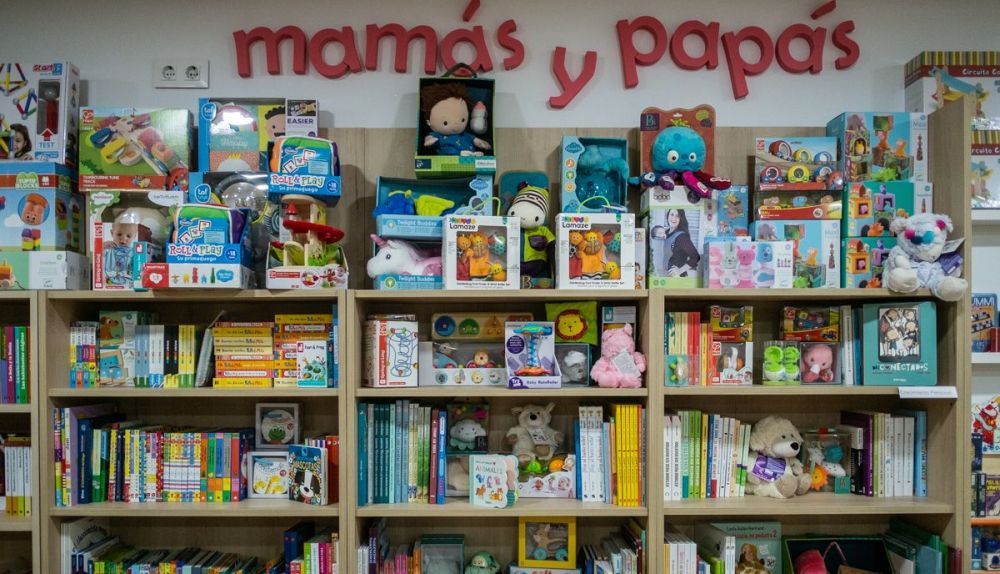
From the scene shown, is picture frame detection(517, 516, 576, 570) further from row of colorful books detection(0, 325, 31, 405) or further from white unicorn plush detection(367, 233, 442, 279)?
row of colorful books detection(0, 325, 31, 405)

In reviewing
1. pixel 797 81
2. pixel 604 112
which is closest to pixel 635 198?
pixel 604 112

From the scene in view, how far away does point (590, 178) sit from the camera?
217 cm

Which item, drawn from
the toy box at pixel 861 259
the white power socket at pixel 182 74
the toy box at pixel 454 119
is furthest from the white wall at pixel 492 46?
the toy box at pixel 861 259

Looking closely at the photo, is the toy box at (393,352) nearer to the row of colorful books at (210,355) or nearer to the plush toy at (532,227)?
the row of colorful books at (210,355)

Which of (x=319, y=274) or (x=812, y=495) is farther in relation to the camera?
(x=812, y=495)

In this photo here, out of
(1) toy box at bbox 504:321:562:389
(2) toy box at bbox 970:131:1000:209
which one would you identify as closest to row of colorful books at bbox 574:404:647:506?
(1) toy box at bbox 504:321:562:389

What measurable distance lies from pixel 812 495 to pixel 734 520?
0.26m

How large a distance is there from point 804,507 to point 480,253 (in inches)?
49.0

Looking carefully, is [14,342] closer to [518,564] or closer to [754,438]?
[518,564]

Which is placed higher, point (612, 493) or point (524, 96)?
point (524, 96)

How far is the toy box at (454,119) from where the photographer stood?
2158 mm

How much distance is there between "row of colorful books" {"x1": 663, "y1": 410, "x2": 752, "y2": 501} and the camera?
2125 millimetres

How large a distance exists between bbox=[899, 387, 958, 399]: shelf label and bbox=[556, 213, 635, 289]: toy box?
0.86m

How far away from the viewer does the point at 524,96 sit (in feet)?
7.69
